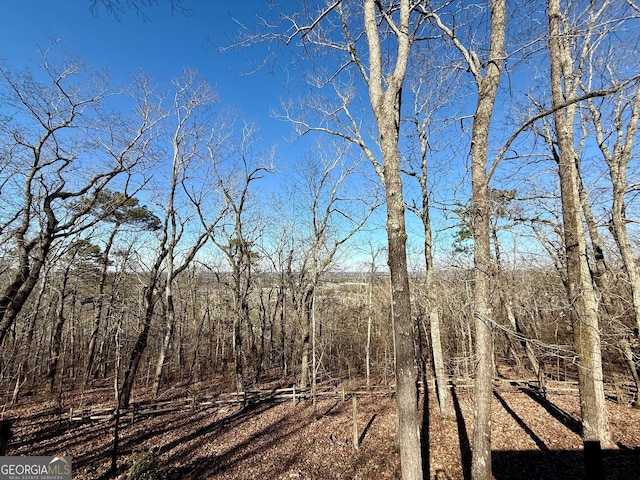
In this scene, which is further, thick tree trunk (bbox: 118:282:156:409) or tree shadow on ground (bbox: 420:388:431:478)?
thick tree trunk (bbox: 118:282:156:409)

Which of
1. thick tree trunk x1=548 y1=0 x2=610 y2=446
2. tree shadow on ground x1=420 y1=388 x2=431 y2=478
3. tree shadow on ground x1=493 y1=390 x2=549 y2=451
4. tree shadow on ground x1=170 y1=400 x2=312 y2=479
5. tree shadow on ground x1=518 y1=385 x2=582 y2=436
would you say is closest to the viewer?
thick tree trunk x1=548 y1=0 x2=610 y2=446

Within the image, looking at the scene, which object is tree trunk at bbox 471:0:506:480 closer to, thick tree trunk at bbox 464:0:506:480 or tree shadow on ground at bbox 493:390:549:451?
thick tree trunk at bbox 464:0:506:480

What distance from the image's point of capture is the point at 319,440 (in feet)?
25.7

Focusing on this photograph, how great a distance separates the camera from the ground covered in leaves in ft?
20.1

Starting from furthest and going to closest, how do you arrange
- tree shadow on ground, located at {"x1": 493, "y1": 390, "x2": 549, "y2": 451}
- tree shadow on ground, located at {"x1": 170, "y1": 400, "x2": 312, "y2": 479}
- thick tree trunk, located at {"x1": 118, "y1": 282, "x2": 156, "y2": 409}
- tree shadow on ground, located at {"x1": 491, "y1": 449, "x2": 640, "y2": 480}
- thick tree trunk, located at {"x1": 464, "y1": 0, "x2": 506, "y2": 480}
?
thick tree trunk, located at {"x1": 118, "y1": 282, "x2": 156, "y2": 409} < tree shadow on ground, located at {"x1": 493, "y1": 390, "x2": 549, "y2": 451} < tree shadow on ground, located at {"x1": 170, "y1": 400, "x2": 312, "y2": 479} < tree shadow on ground, located at {"x1": 491, "y1": 449, "x2": 640, "y2": 480} < thick tree trunk, located at {"x1": 464, "y1": 0, "x2": 506, "y2": 480}

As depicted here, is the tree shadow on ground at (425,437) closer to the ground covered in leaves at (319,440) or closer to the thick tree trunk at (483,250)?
the ground covered in leaves at (319,440)

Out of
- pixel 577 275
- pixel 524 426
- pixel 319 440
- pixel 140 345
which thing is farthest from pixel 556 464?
pixel 140 345

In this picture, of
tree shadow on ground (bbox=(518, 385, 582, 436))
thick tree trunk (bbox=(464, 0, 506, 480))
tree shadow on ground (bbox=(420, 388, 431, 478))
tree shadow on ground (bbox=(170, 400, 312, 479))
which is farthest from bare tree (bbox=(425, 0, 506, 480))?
tree shadow on ground (bbox=(518, 385, 582, 436))

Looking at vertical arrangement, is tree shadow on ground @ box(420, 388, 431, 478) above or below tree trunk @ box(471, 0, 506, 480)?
below

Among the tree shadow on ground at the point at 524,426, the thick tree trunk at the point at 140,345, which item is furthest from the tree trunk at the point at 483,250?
the thick tree trunk at the point at 140,345

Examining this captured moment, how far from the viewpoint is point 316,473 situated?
621 centimetres

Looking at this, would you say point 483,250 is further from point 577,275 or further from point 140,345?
point 140,345

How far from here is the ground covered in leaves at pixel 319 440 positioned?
20.1ft

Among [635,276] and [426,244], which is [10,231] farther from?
[635,276]
